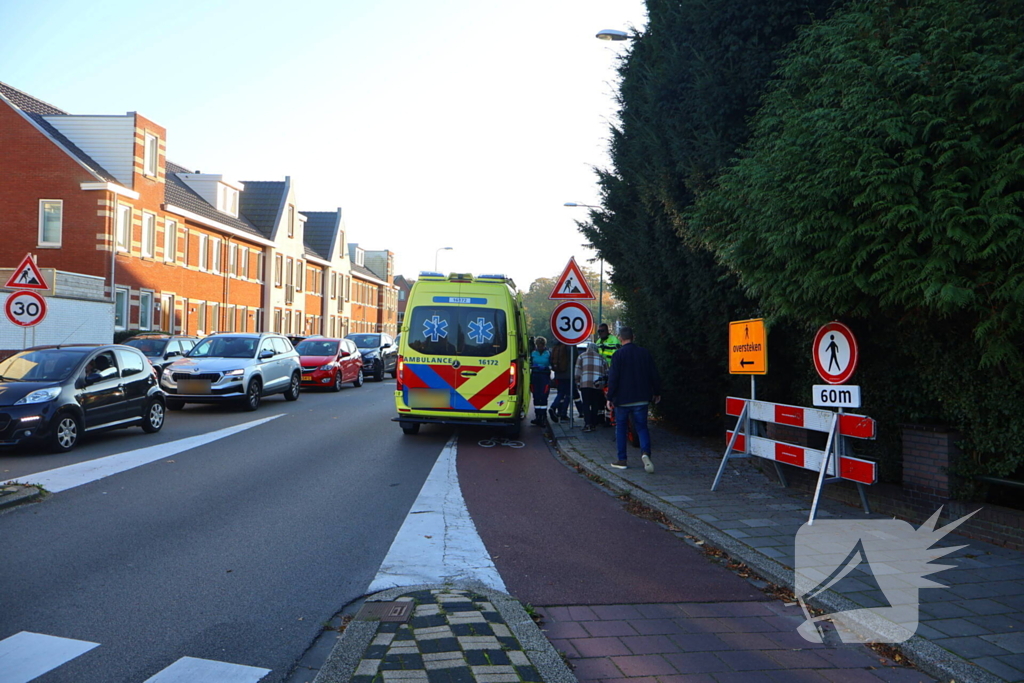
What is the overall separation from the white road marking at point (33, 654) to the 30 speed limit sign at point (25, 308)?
12.9 m

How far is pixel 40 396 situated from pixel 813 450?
9869mm

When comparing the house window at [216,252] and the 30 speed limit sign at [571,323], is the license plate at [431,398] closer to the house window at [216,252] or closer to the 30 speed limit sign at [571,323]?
the 30 speed limit sign at [571,323]

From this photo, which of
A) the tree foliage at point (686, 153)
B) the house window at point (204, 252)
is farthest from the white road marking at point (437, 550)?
the house window at point (204, 252)

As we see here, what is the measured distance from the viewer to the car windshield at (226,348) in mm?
18922

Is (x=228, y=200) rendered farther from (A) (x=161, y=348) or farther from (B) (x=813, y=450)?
(B) (x=813, y=450)

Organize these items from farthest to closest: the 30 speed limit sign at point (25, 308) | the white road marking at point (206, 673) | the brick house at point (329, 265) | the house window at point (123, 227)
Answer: the brick house at point (329, 265)
the house window at point (123, 227)
the 30 speed limit sign at point (25, 308)
the white road marking at point (206, 673)

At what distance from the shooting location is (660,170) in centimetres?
1110

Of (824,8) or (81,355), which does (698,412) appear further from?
(81,355)

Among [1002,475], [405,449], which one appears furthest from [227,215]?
[1002,475]

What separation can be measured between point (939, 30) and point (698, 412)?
7579mm

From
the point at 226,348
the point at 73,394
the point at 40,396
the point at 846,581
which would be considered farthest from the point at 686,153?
the point at 226,348

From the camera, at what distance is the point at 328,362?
24.6 metres

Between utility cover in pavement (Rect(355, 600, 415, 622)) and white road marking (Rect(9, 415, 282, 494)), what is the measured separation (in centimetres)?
Result: 520

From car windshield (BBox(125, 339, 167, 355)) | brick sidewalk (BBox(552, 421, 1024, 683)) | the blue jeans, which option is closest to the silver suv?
car windshield (BBox(125, 339, 167, 355))
